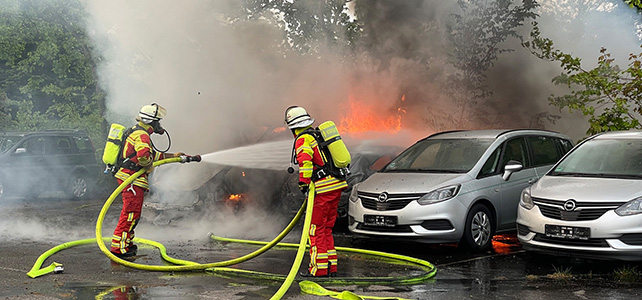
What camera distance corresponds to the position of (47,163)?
655 inches

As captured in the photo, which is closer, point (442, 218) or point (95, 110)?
point (442, 218)

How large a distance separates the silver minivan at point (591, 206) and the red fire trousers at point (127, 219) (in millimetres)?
4510

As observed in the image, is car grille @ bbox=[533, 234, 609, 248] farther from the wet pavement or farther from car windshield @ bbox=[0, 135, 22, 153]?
car windshield @ bbox=[0, 135, 22, 153]

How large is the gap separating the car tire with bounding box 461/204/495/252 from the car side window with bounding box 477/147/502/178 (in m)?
0.44

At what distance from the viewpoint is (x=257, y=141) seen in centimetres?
1338

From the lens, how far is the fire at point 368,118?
15.8 m

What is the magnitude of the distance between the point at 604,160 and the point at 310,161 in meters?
3.78

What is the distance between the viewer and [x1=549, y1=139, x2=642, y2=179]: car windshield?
8.17m

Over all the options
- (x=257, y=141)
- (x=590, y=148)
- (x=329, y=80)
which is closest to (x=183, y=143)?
(x=257, y=141)

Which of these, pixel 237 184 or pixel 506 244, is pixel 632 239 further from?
pixel 237 184

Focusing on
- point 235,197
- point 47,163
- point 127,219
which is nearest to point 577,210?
point 127,219

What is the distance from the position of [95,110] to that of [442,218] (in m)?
15.3

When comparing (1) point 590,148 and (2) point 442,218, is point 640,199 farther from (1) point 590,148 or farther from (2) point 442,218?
(2) point 442,218

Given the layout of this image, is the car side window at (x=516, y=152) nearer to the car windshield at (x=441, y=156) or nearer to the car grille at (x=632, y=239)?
the car windshield at (x=441, y=156)
